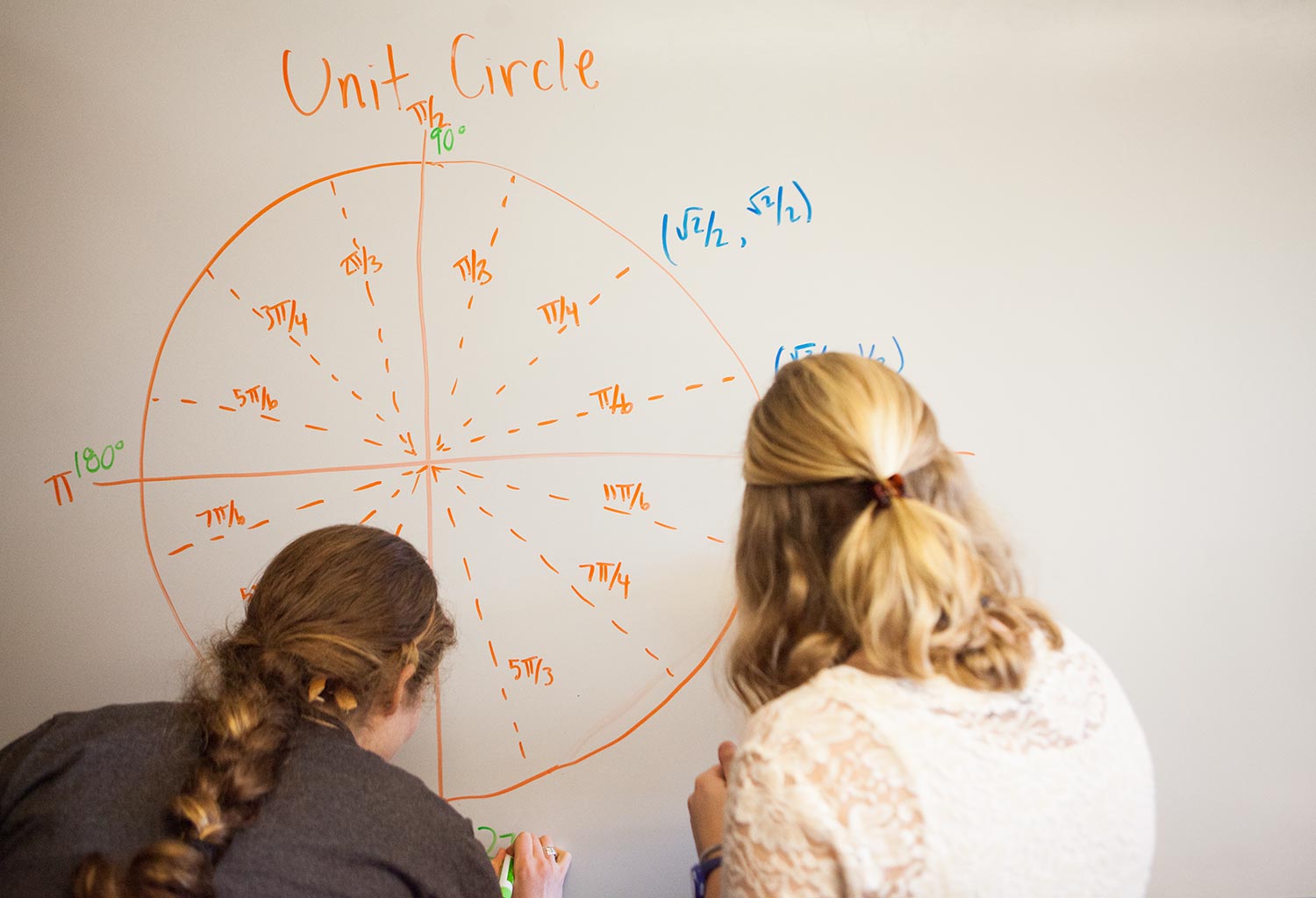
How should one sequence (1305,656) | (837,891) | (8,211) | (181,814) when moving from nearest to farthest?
(837,891)
(181,814)
(1305,656)
(8,211)

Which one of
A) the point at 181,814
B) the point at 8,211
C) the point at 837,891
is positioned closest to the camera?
the point at 837,891

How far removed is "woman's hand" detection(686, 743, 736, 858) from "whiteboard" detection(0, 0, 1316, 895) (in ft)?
0.61

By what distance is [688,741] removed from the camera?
1.14 meters

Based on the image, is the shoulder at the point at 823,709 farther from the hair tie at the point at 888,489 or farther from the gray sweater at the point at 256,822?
the gray sweater at the point at 256,822

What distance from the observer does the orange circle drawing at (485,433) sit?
1141 mm

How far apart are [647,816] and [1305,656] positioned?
2.86ft

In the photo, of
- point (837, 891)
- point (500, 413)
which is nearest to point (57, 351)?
point (500, 413)

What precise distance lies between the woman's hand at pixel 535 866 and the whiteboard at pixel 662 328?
0.02m

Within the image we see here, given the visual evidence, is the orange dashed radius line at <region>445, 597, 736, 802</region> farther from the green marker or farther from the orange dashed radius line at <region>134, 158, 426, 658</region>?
the orange dashed radius line at <region>134, 158, 426, 658</region>

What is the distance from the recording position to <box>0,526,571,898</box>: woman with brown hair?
75 centimetres

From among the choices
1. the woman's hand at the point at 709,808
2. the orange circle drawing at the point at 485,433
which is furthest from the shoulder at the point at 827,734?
the orange circle drawing at the point at 485,433

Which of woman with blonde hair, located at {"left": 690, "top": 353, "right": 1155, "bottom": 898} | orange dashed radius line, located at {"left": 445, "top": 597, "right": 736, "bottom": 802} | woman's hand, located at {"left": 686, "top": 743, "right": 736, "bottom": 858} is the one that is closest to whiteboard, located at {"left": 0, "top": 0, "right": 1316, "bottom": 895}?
orange dashed radius line, located at {"left": 445, "top": 597, "right": 736, "bottom": 802}

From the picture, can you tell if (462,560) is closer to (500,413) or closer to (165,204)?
(500,413)

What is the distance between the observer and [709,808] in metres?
0.93
